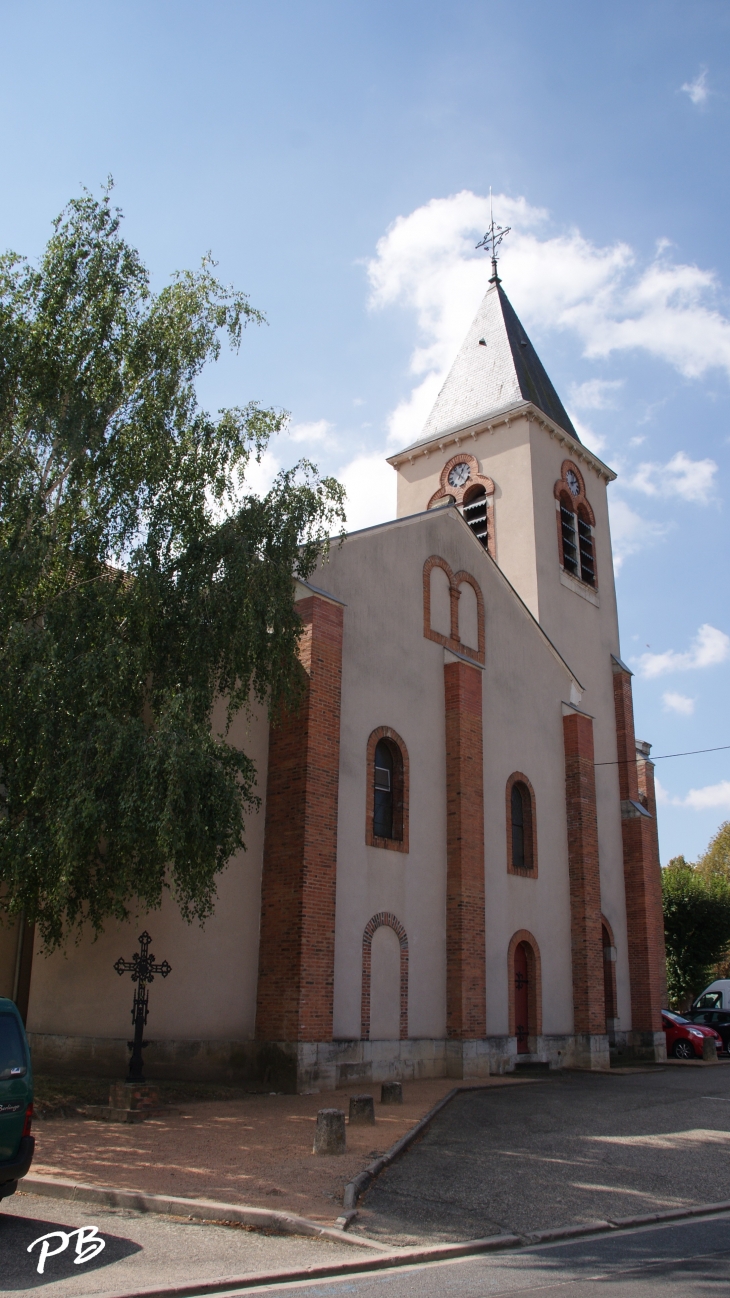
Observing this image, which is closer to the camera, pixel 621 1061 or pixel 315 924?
pixel 315 924

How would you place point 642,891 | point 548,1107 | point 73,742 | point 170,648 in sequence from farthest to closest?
1. point 642,891
2. point 548,1107
3. point 170,648
4. point 73,742

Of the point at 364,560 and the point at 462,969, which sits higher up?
the point at 364,560

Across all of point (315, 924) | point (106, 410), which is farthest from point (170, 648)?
point (315, 924)

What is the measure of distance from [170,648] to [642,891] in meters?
16.7

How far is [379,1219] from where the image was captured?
7.40m

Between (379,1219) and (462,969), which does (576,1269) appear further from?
(462,969)

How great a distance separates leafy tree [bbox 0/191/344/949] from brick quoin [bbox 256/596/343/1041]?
79 centimetres

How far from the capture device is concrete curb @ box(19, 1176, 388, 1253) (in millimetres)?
6953

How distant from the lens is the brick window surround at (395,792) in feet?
53.3

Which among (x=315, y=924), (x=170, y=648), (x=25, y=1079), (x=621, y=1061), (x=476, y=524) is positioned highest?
(x=476, y=524)

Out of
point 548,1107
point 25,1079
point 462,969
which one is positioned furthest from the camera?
point 462,969

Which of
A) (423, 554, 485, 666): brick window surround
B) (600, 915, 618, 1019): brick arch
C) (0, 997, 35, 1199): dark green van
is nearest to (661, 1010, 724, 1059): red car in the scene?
(600, 915, 618, 1019): brick arch

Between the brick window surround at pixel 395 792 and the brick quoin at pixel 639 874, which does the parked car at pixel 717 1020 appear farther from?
the brick window surround at pixel 395 792

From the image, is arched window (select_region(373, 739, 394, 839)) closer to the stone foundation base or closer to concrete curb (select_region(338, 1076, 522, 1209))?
the stone foundation base
